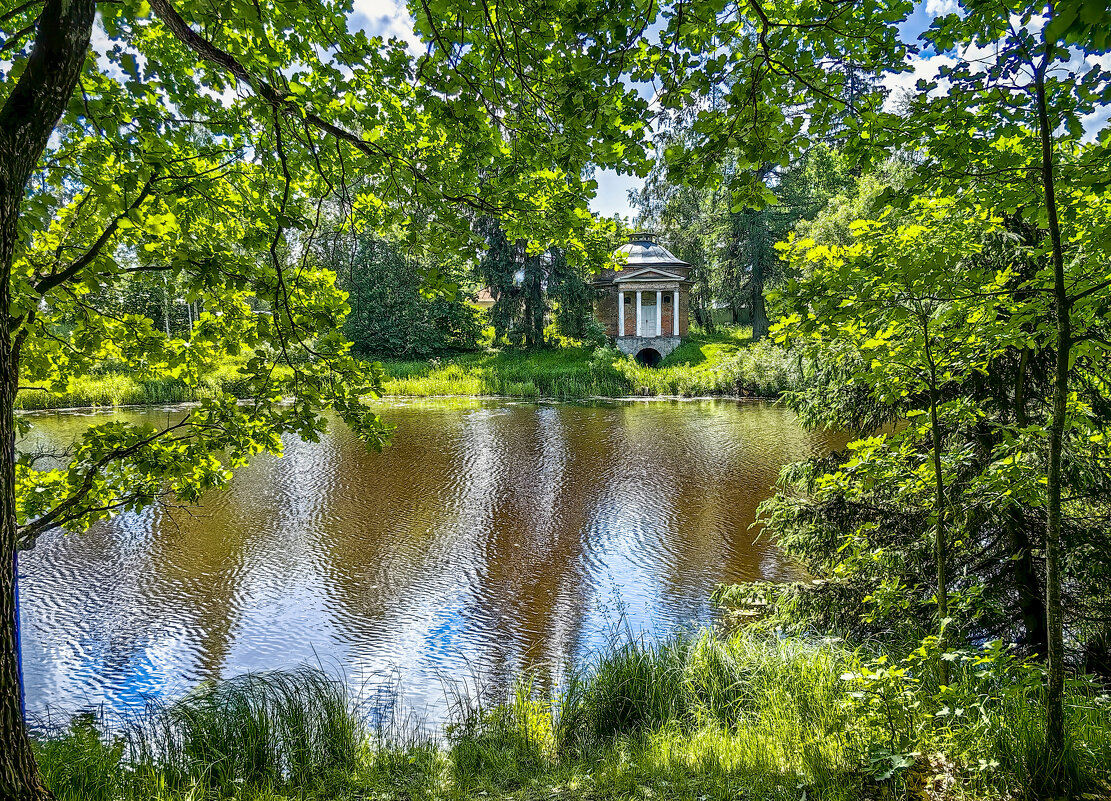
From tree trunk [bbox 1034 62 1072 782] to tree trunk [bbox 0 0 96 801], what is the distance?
3680 mm

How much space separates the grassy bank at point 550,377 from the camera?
21891 millimetres

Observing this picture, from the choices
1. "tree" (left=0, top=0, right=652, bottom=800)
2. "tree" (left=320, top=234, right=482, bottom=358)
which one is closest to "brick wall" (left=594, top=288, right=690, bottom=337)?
"tree" (left=320, top=234, right=482, bottom=358)

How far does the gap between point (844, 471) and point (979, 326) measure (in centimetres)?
153

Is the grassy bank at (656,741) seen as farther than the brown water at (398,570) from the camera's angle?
No

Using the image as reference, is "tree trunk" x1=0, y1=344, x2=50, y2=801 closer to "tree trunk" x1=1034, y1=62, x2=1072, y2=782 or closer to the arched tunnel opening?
"tree trunk" x1=1034, y1=62, x2=1072, y2=782

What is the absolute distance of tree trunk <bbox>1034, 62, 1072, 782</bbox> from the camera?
7.61ft

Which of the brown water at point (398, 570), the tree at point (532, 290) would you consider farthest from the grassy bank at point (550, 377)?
the brown water at point (398, 570)

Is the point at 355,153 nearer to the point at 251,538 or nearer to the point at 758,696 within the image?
the point at 758,696

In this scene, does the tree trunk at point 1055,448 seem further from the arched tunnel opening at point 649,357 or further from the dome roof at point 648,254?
the arched tunnel opening at point 649,357

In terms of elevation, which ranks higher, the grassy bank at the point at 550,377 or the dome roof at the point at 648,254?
the dome roof at the point at 648,254

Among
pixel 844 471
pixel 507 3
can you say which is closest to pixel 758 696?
pixel 844 471

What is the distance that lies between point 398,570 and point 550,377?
63.5 feet

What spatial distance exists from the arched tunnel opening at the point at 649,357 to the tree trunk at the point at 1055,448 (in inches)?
1172

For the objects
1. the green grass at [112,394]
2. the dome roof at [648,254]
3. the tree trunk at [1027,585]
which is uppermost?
the dome roof at [648,254]
